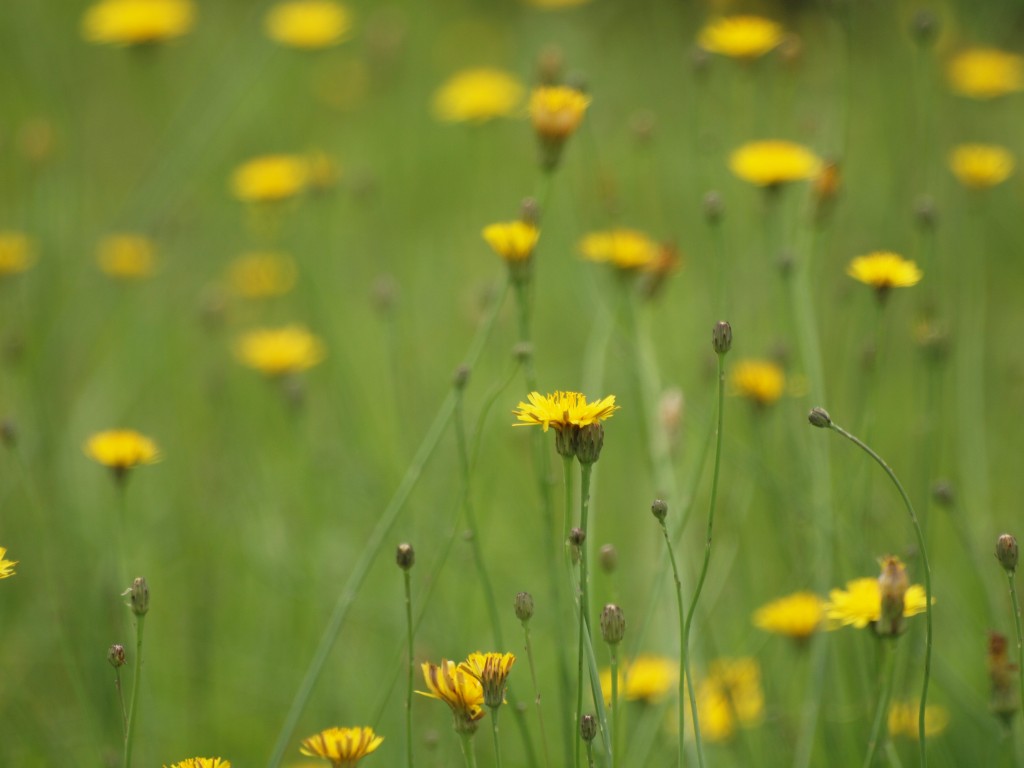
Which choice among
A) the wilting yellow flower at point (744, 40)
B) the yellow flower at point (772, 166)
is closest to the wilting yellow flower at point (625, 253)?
the yellow flower at point (772, 166)

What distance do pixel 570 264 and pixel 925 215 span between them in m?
1.18

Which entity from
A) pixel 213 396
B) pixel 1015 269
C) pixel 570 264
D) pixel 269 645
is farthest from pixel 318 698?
pixel 1015 269

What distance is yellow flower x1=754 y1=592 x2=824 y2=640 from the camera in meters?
1.41

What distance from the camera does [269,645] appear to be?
75.6 inches

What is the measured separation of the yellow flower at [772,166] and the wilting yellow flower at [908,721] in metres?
0.80

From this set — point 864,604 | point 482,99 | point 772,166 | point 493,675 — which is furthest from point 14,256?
point 864,604

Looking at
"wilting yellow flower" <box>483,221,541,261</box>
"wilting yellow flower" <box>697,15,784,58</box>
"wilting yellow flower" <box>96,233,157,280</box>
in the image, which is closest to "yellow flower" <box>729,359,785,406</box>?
"wilting yellow flower" <box>483,221,541,261</box>

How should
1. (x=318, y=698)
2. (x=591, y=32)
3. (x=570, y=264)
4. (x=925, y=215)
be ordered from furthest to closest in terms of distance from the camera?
(x=591, y=32) < (x=570, y=264) < (x=318, y=698) < (x=925, y=215)

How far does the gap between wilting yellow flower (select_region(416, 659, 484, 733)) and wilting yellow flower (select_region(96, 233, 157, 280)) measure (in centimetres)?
156

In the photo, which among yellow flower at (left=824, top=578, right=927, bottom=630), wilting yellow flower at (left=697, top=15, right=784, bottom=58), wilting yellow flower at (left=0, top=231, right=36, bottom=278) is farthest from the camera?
wilting yellow flower at (left=0, top=231, right=36, bottom=278)

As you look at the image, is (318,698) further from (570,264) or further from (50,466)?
(570,264)

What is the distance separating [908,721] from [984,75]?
5.46 feet

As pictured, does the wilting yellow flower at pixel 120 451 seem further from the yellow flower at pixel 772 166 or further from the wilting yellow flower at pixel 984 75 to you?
the wilting yellow flower at pixel 984 75

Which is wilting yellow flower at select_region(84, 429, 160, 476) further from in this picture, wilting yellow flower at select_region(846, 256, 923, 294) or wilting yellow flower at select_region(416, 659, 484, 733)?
wilting yellow flower at select_region(846, 256, 923, 294)
